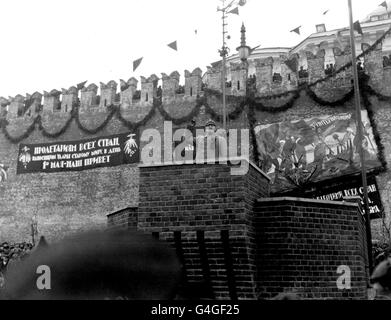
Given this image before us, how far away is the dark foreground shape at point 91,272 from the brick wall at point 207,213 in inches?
31.7

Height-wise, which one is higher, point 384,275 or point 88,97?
point 88,97

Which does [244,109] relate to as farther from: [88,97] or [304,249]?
[304,249]

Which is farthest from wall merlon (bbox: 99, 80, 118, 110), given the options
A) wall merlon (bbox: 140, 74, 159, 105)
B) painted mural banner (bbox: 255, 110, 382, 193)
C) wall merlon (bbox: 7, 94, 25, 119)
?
painted mural banner (bbox: 255, 110, 382, 193)

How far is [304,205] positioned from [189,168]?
4.90ft

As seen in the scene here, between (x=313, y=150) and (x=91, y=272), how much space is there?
16.6 m

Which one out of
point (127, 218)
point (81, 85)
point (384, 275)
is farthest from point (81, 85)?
point (384, 275)

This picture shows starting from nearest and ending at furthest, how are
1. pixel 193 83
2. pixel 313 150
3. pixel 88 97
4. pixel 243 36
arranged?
pixel 313 150 → pixel 243 36 → pixel 193 83 → pixel 88 97

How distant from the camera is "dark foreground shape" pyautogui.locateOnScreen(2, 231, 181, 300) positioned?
4523 mm

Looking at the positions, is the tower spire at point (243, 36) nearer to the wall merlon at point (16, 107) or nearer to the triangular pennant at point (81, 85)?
the triangular pennant at point (81, 85)

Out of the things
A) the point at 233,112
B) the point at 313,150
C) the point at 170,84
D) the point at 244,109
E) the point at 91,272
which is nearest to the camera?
the point at 91,272

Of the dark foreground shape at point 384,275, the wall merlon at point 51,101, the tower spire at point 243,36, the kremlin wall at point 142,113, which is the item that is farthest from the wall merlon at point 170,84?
the dark foreground shape at point 384,275

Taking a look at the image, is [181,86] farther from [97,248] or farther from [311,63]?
[97,248]

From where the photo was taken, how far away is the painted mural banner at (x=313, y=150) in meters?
19.5

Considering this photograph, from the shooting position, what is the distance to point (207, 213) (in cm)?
602
